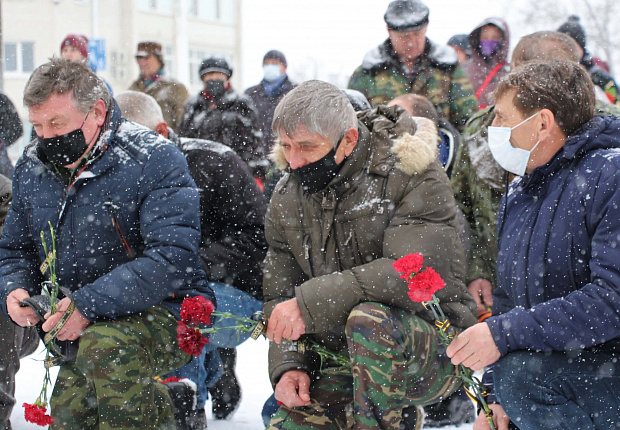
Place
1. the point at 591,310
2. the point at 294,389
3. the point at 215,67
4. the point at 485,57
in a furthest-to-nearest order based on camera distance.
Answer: the point at 215,67, the point at 485,57, the point at 294,389, the point at 591,310

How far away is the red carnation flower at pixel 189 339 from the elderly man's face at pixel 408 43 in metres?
2.98

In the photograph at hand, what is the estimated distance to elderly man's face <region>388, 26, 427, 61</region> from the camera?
17.7 ft

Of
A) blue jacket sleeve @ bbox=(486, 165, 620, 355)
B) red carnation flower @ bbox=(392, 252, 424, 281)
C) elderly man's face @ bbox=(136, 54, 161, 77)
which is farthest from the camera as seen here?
elderly man's face @ bbox=(136, 54, 161, 77)

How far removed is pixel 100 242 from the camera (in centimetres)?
355

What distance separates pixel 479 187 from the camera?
4238 mm

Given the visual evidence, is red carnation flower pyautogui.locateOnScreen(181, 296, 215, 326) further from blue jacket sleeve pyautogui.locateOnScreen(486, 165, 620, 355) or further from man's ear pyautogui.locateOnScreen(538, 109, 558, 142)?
man's ear pyautogui.locateOnScreen(538, 109, 558, 142)

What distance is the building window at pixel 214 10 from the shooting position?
38.7m

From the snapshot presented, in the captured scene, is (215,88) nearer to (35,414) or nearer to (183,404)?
(183,404)

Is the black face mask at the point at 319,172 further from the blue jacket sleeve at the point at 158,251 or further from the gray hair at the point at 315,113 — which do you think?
the blue jacket sleeve at the point at 158,251

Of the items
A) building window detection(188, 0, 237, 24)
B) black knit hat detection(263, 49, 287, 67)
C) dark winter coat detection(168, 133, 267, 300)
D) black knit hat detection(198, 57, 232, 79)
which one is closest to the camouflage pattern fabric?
dark winter coat detection(168, 133, 267, 300)

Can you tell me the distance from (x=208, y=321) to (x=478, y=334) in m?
1.11

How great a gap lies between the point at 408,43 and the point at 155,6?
32.7 m

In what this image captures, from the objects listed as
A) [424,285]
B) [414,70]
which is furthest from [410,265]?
[414,70]

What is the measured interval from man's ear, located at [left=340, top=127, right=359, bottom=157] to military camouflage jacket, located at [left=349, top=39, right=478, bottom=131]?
2.07 meters
